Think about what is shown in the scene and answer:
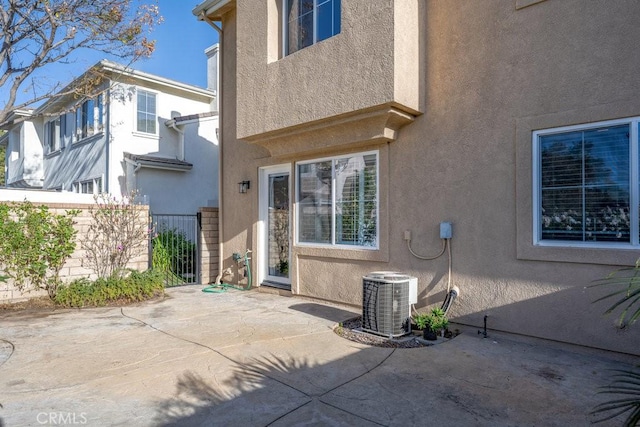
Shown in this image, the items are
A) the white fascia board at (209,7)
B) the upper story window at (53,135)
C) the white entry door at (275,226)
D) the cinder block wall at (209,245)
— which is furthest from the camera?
the upper story window at (53,135)

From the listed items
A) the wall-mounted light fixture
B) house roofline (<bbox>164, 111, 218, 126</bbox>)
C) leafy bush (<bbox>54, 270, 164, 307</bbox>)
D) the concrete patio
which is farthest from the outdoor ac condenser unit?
house roofline (<bbox>164, 111, 218, 126</bbox>)

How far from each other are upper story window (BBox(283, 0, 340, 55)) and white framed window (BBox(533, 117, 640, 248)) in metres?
4.27

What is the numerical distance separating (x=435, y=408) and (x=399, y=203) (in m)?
3.81

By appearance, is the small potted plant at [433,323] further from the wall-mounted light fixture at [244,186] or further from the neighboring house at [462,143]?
the wall-mounted light fixture at [244,186]

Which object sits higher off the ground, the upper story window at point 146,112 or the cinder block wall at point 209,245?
the upper story window at point 146,112

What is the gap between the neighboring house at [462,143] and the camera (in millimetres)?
5035

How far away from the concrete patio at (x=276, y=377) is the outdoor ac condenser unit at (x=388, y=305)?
0.51 meters

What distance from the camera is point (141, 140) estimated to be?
14.7 m

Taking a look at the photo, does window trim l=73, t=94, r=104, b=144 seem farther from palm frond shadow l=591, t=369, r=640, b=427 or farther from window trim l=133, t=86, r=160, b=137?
palm frond shadow l=591, t=369, r=640, b=427

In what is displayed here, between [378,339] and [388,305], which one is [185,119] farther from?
[378,339]

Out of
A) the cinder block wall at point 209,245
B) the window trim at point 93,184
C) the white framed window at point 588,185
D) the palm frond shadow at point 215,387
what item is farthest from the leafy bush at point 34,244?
the white framed window at point 588,185

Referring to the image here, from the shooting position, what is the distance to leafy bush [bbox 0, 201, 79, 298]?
783 centimetres

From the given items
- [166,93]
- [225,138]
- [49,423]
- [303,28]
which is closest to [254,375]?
[49,423]

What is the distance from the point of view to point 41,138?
19.8 metres
